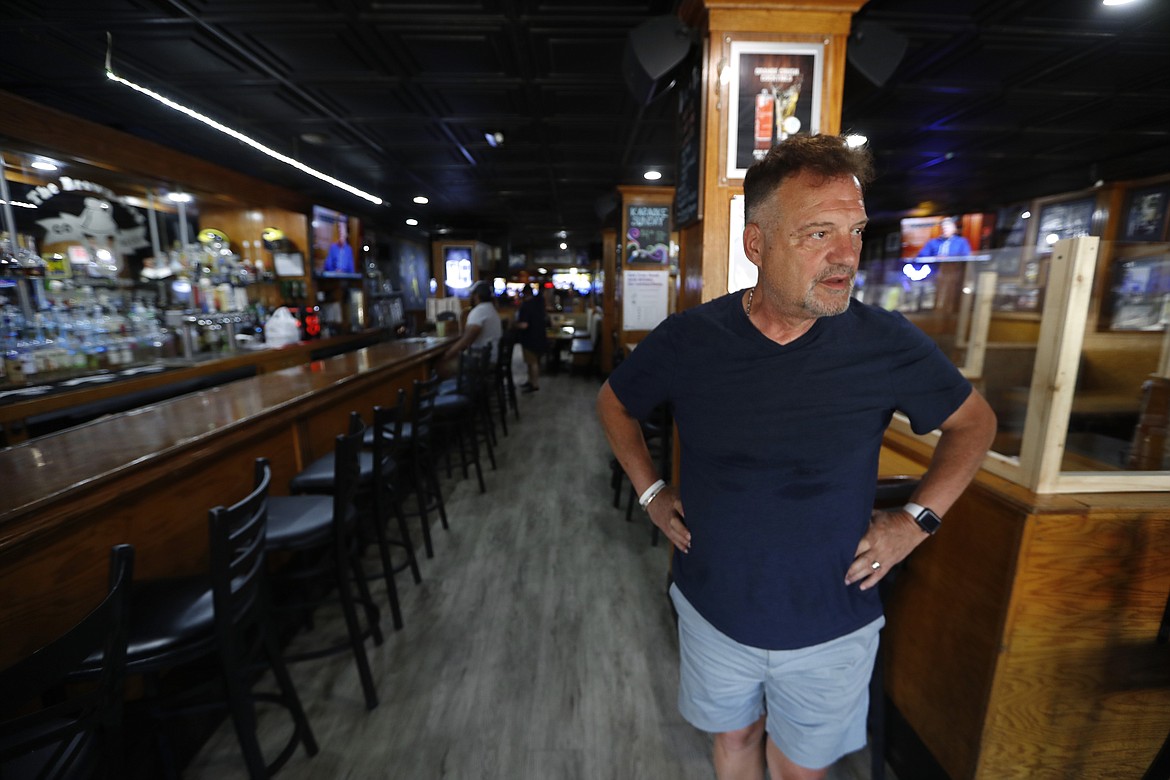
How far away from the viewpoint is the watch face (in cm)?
119

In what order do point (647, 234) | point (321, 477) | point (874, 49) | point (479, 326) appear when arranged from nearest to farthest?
1. point (874, 49)
2. point (321, 477)
3. point (479, 326)
4. point (647, 234)

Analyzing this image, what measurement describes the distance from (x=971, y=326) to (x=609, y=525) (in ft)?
7.85

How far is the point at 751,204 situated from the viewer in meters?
1.14

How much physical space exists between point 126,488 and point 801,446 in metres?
1.94

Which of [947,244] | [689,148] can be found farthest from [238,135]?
[947,244]

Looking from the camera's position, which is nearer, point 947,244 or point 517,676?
point 517,676

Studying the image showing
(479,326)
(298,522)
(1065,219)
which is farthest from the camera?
(1065,219)

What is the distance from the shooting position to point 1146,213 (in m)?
6.29

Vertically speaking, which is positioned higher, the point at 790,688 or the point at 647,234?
the point at 647,234

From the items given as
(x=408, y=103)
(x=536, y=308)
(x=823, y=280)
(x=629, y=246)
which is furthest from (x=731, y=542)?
(x=536, y=308)

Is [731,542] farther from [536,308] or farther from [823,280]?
[536,308]

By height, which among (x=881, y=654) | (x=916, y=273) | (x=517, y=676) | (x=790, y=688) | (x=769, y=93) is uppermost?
(x=769, y=93)

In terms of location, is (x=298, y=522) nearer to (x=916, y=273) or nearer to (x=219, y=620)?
(x=219, y=620)

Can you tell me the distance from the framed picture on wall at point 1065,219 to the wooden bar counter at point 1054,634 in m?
7.42
